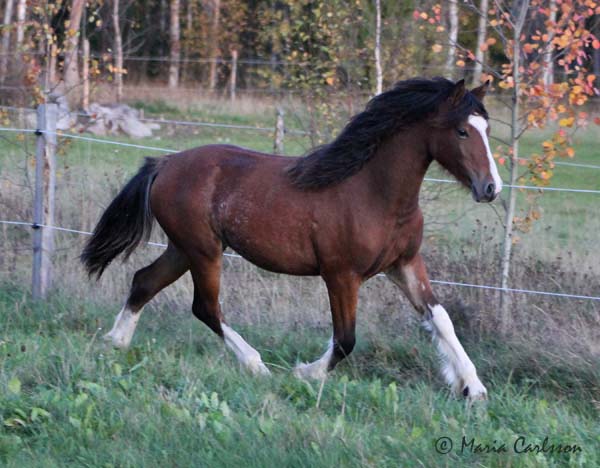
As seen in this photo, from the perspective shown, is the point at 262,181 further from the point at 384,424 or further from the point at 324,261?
the point at 384,424

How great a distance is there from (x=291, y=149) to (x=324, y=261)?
1079 centimetres

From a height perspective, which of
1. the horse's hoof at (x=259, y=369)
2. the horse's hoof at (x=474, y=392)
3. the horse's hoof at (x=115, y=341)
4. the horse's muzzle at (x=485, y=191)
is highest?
the horse's muzzle at (x=485, y=191)

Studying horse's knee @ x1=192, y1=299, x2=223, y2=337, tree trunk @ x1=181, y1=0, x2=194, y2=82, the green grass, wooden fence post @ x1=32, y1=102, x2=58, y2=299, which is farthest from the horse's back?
tree trunk @ x1=181, y1=0, x2=194, y2=82

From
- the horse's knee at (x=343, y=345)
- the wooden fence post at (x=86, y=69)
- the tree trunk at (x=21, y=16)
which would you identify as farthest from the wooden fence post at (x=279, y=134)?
A: the horse's knee at (x=343, y=345)

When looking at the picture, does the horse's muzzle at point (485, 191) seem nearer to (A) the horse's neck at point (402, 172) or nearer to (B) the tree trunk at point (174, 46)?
(A) the horse's neck at point (402, 172)

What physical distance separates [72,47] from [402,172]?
17.9 ft

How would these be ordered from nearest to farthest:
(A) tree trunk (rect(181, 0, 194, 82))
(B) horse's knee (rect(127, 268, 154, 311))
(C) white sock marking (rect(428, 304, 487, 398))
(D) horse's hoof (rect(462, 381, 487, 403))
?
(D) horse's hoof (rect(462, 381, 487, 403)), (C) white sock marking (rect(428, 304, 487, 398)), (B) horse's knee (rect(127, 268, 154, 311)), (A) tree trunk (rect(181, 0, 194, 82))

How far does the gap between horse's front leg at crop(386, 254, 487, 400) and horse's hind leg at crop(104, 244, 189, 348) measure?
1.52 meters

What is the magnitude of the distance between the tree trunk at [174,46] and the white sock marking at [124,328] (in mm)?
23182

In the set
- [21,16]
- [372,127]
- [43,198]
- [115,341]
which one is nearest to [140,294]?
[115,341]

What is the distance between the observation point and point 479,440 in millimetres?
3922

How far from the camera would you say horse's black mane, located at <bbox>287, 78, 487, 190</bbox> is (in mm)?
5207

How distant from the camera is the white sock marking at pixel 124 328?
5.98 m

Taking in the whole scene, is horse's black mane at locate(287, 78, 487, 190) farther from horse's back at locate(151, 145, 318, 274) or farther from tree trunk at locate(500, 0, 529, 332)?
tree trunk at locate(500, 0, 529, 332)
